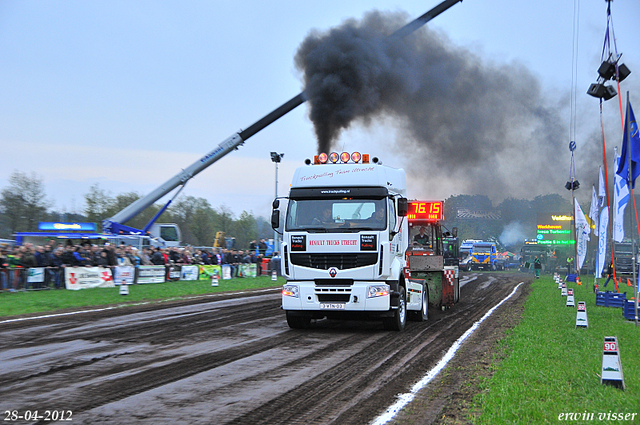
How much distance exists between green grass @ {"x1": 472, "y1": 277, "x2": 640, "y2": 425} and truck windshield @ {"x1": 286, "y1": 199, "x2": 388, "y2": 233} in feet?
11.7

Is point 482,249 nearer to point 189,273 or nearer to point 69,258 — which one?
point 189,273

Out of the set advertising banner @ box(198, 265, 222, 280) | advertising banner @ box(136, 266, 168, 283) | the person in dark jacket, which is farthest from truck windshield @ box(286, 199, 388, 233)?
advertising banner @ box(198, 265, 222, 280)

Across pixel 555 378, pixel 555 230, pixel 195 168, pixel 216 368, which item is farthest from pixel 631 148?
pixel 555 230

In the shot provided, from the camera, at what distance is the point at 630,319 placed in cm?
1561

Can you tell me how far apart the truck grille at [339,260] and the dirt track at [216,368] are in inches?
58.5

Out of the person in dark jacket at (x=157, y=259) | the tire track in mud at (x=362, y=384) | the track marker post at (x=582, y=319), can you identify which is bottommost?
the tire track in mud at (x=362, y=384)

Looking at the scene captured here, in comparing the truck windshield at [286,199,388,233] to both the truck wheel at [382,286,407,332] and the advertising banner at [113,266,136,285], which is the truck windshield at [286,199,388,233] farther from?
the advertising banner at [113,266,136,285]

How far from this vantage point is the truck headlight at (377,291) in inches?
466

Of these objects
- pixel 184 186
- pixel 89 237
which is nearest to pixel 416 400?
pixel 89 237

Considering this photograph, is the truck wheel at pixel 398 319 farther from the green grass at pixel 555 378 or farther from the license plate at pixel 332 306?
the green grass at pixel 555 378

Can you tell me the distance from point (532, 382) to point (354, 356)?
3.06m

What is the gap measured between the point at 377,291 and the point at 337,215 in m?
1.79

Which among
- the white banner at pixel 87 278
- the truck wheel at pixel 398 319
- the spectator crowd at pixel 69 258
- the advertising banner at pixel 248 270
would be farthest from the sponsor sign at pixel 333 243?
the advertising banner at pixel 248 270

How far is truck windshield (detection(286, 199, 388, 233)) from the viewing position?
12.0 meters
